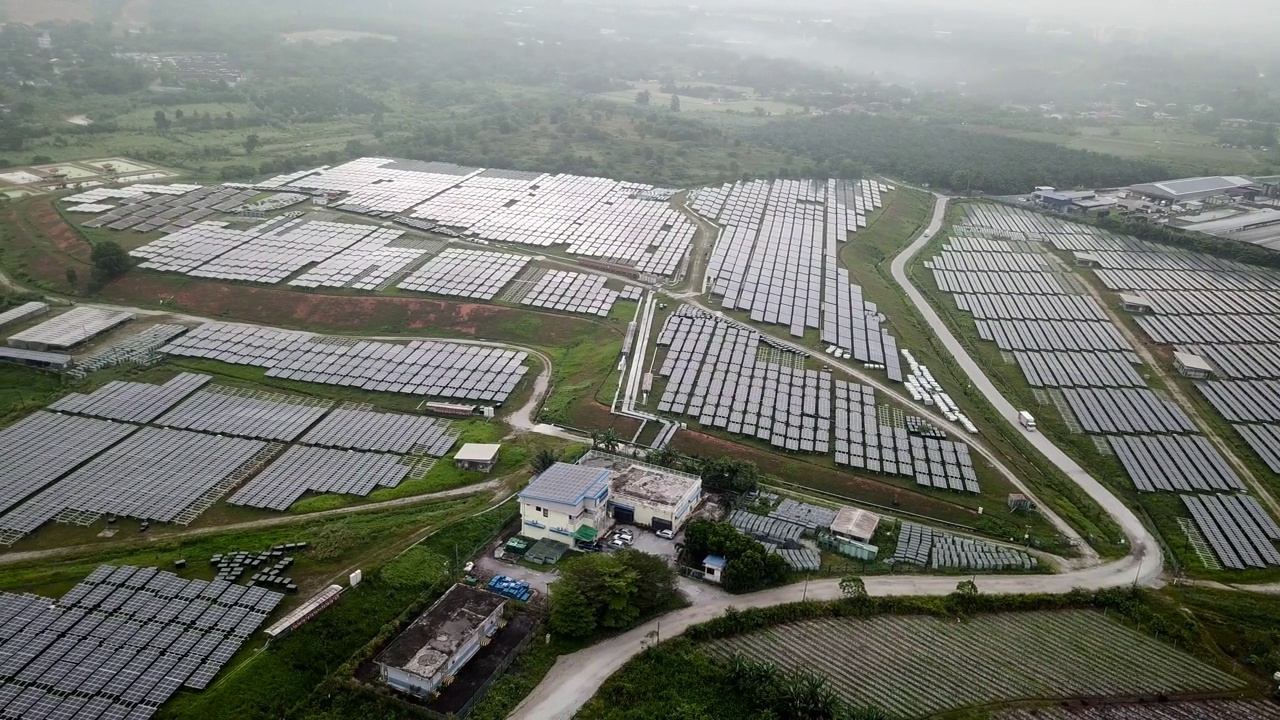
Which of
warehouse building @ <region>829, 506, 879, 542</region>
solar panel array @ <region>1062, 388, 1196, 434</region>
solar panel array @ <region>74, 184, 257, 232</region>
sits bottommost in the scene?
warehouse building @ <region>829, 506, 879, 542</region>

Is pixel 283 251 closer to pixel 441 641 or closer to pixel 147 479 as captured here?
pixel 147 479

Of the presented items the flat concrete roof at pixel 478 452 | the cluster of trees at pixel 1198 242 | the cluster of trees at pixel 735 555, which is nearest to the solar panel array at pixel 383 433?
the flat concrete roof at pixel 478 452

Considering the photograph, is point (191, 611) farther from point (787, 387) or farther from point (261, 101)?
point (261, 101)

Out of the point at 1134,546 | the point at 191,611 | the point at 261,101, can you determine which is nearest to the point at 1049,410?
the point at 1134,546

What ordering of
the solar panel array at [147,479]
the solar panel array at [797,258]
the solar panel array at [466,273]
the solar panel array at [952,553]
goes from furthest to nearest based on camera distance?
the solar panel array at [466,273], the solar panel array at [797,258], the solar panel array at [147,479], the solar panel array at [952,553]

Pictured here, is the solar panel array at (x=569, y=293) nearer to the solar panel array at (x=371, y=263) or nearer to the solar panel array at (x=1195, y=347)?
the solar panel array at (x=371, y=263)

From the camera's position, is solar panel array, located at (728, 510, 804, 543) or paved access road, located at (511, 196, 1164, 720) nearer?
paved access road, located at (511, 196, 1164, 720)

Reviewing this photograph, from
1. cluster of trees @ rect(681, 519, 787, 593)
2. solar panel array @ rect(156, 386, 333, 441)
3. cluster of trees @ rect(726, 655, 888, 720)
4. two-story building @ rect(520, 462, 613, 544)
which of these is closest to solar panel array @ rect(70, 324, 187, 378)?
solar panel array @ rect(156, 386, 333, 441)

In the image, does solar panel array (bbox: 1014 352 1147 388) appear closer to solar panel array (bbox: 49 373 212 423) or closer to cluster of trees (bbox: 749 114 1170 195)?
cluster of trees (bbox: 749 114 1170 195)
